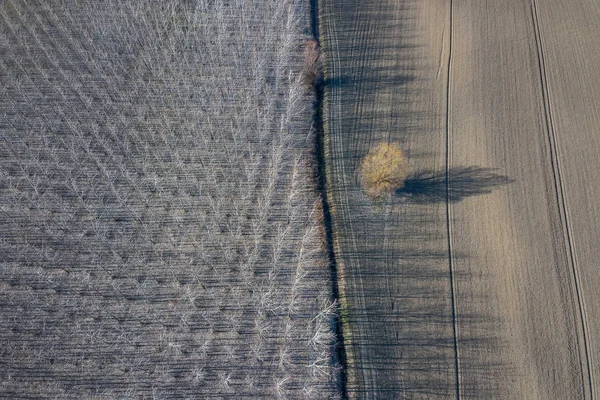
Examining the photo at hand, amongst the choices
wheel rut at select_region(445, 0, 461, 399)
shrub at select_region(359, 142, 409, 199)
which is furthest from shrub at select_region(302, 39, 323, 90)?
wheel rut at select_region(445, 0, 461, 399)

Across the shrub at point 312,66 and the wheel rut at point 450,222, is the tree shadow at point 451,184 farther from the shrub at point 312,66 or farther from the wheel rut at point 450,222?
the shrub at point 312,66

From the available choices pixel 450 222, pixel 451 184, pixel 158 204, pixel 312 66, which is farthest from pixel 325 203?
pixel 312 66

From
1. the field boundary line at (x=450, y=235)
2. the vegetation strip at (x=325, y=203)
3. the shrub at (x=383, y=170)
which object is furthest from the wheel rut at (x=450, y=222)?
the vegetation strip at (x=325, y=203)

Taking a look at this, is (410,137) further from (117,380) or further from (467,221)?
(117,380)

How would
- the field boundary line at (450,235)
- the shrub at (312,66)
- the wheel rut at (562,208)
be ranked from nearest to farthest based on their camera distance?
1. the field boundary line at (450,235)
2. the wheel rut at (562,208)
3. the shrub at (312,66)

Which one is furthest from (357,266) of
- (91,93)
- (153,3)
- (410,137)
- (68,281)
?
(153,3)
